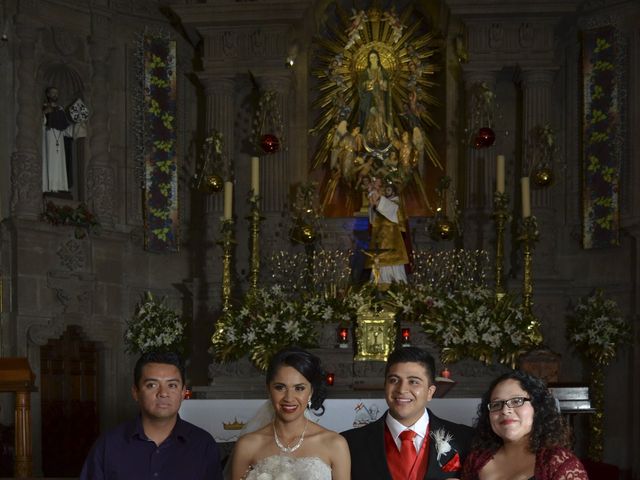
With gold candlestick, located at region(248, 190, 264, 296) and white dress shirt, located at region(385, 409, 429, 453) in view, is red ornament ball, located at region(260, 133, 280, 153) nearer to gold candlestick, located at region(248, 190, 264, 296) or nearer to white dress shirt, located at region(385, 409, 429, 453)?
gold candlestick, located at region(248, 190, 264, 296)

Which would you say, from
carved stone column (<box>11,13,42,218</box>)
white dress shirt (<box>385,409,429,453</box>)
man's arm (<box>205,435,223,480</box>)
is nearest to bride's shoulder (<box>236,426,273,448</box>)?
man's arm (<box>205,435,223,480</box>)

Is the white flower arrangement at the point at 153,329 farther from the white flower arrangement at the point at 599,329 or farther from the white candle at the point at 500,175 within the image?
the white flower arrangement at the point at 599,329

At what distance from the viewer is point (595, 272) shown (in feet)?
44.8

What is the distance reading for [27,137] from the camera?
12.9m

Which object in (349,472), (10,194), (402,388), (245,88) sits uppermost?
(245,88)

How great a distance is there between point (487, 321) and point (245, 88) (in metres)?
4.72

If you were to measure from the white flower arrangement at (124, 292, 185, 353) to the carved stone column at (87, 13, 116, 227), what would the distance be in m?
1.19

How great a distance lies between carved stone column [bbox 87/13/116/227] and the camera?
13688 millimetres

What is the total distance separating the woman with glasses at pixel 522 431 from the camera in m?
4.84

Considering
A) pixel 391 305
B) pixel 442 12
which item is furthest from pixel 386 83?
pixel 391 305

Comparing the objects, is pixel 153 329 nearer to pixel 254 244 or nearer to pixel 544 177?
pixel 254 244

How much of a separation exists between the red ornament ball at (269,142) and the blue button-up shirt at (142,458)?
8.35 m

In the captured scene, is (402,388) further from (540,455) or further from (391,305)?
(391,305)

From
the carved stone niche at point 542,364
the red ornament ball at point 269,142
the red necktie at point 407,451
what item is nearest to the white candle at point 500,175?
the carved stone niche at point 542,364
